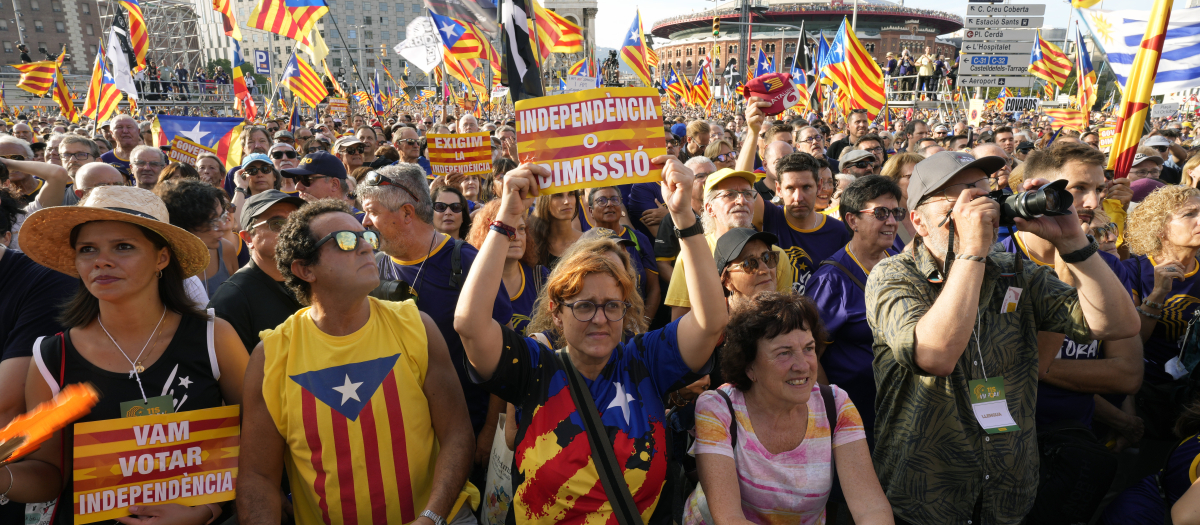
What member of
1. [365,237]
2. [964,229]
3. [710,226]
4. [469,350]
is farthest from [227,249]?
[964,229]

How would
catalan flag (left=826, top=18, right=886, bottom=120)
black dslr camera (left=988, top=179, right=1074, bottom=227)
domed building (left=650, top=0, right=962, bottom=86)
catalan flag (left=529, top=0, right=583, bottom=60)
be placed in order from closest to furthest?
black dslr camera (left=988, top=179, right=1074, bottom=227)
catalan flag (left=826, top=18, right=886, bottom=120)
catalan flag (left=529, top=0, right=583, bottom=60)
domed building (left=650, top=0, right=962, bottom=86)

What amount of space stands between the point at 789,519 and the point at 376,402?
5.13ft

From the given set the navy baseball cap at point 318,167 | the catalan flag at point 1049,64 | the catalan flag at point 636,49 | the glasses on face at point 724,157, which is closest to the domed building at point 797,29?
the catalan flag at point 1049,64

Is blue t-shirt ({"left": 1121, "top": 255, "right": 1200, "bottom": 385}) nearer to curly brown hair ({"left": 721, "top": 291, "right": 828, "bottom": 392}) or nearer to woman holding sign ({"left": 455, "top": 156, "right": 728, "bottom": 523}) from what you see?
curly brown hair ({"left": 721, "top": 291, "right": 828, "bottom": 392})

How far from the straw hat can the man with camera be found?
266 cm

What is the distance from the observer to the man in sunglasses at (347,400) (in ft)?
7.67

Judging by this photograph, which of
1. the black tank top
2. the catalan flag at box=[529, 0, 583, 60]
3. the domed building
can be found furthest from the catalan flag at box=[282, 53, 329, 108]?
the domed building

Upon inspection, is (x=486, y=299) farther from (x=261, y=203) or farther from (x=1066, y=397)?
(x=1066, y=397)

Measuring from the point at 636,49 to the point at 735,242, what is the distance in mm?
12016

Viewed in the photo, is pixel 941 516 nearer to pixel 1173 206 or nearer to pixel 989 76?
pixel 1173 206

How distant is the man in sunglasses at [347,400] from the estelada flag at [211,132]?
604cm

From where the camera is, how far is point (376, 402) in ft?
7.83

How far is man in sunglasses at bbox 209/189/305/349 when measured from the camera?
2930 millimetres

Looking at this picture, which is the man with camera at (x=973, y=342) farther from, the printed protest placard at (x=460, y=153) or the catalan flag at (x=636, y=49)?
the catalan flag at (x=636, y=49)
